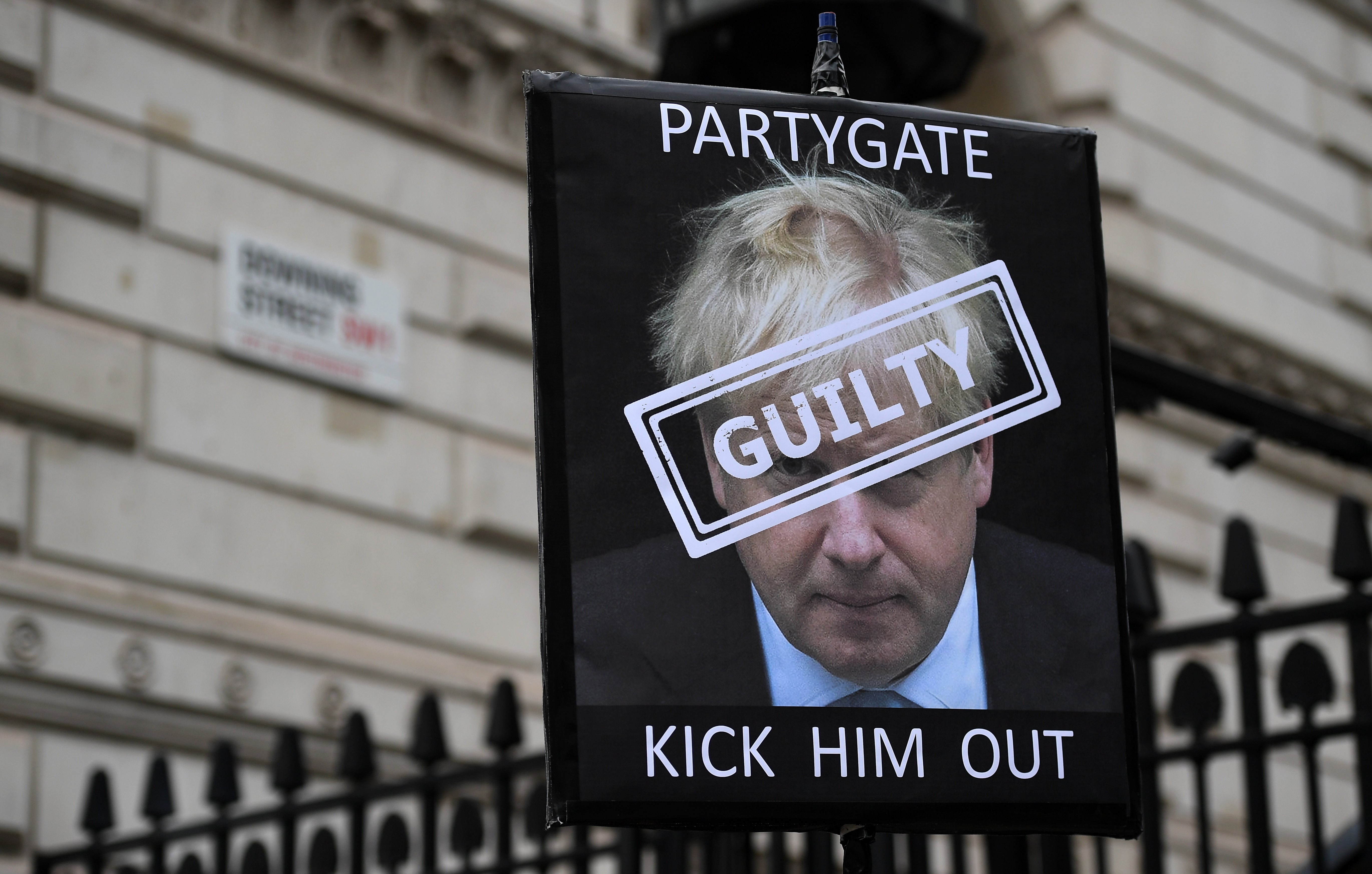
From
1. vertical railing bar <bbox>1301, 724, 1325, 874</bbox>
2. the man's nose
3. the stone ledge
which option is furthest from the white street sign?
the man's nose

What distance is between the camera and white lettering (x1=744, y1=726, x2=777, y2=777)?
9.14 ft

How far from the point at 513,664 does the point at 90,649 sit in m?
2.00

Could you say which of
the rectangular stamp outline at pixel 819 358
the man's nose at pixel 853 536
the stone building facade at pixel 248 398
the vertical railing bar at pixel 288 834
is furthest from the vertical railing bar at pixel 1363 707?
the stone building facade at pixel 248 398

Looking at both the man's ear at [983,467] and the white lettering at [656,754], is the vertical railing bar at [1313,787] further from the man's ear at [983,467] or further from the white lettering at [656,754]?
the white lettering at [656,754]

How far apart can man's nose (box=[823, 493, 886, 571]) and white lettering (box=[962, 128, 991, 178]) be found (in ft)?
1.88

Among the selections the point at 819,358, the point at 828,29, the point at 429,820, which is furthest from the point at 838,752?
the point at 429,820

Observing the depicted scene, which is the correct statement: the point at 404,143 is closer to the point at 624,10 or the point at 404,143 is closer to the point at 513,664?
the point at 624,10

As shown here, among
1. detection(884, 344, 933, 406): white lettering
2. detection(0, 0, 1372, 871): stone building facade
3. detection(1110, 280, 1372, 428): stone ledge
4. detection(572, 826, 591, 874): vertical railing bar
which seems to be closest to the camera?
detection(884, 344, 933, 406): white lettering

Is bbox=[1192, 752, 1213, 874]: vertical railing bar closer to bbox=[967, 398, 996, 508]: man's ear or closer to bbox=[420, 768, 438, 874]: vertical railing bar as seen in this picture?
bbox=[420, 768, 438, 874]: vertical railing bar

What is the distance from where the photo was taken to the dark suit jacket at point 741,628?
281cm

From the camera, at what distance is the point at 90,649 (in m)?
6.91

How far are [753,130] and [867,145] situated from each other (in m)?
0.18

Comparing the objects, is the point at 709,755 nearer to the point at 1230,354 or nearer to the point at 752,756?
the point at 752,756

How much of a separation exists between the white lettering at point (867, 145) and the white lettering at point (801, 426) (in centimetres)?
39
